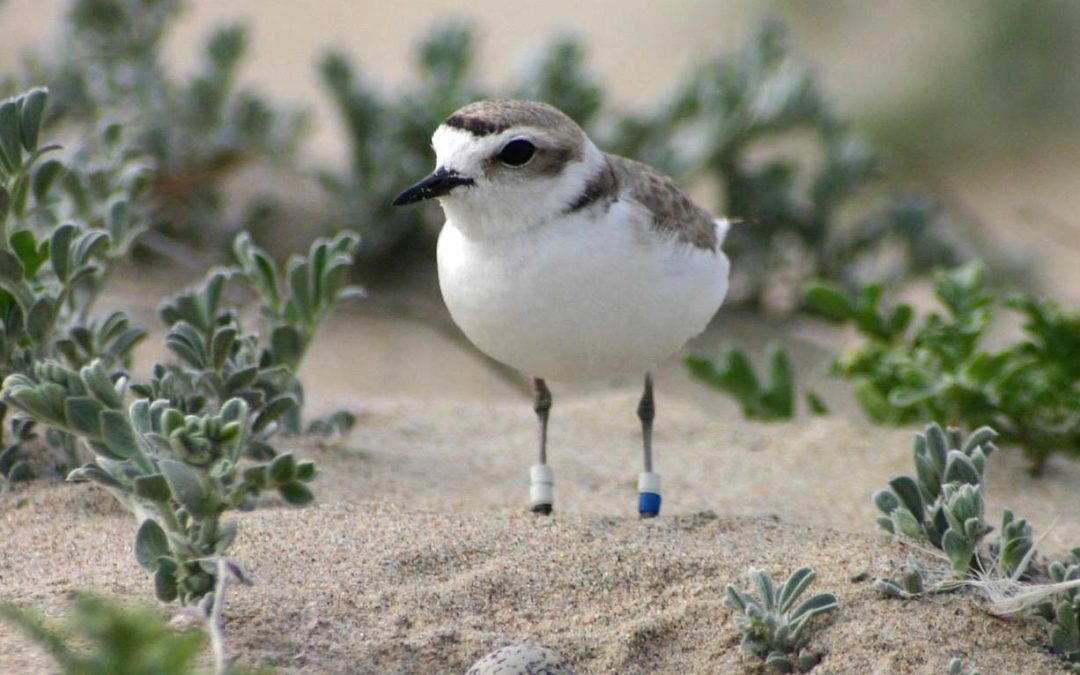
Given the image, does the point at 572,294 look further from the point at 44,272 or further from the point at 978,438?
the point at 44,272

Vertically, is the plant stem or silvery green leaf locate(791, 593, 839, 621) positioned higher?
silvery green leaf locate(791, 593, 839, 621)

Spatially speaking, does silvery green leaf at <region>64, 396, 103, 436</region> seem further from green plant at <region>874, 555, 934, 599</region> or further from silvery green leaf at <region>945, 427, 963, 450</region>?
silvery green leaf at <region>945, 427, 963, 450</region>

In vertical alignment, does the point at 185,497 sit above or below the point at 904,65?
below

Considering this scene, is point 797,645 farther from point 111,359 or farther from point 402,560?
point 111,359

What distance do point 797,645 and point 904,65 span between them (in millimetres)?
9836

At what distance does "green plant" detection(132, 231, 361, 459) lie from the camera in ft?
11.9

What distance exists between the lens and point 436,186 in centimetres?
340

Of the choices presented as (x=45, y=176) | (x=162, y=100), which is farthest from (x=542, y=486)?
(x=162, y=100)

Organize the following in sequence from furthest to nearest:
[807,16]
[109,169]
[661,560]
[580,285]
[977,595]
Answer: [807,16]
[109,169]
[580,285]
[661,560]
[977,595]

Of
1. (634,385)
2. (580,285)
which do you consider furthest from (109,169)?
(634,385)

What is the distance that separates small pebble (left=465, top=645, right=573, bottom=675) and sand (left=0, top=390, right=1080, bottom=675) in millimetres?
158

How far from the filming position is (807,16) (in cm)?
1245

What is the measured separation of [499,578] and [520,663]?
0.53 meters

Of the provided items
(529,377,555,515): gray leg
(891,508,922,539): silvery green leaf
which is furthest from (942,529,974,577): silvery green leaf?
(529,377,555,515): gray leg
